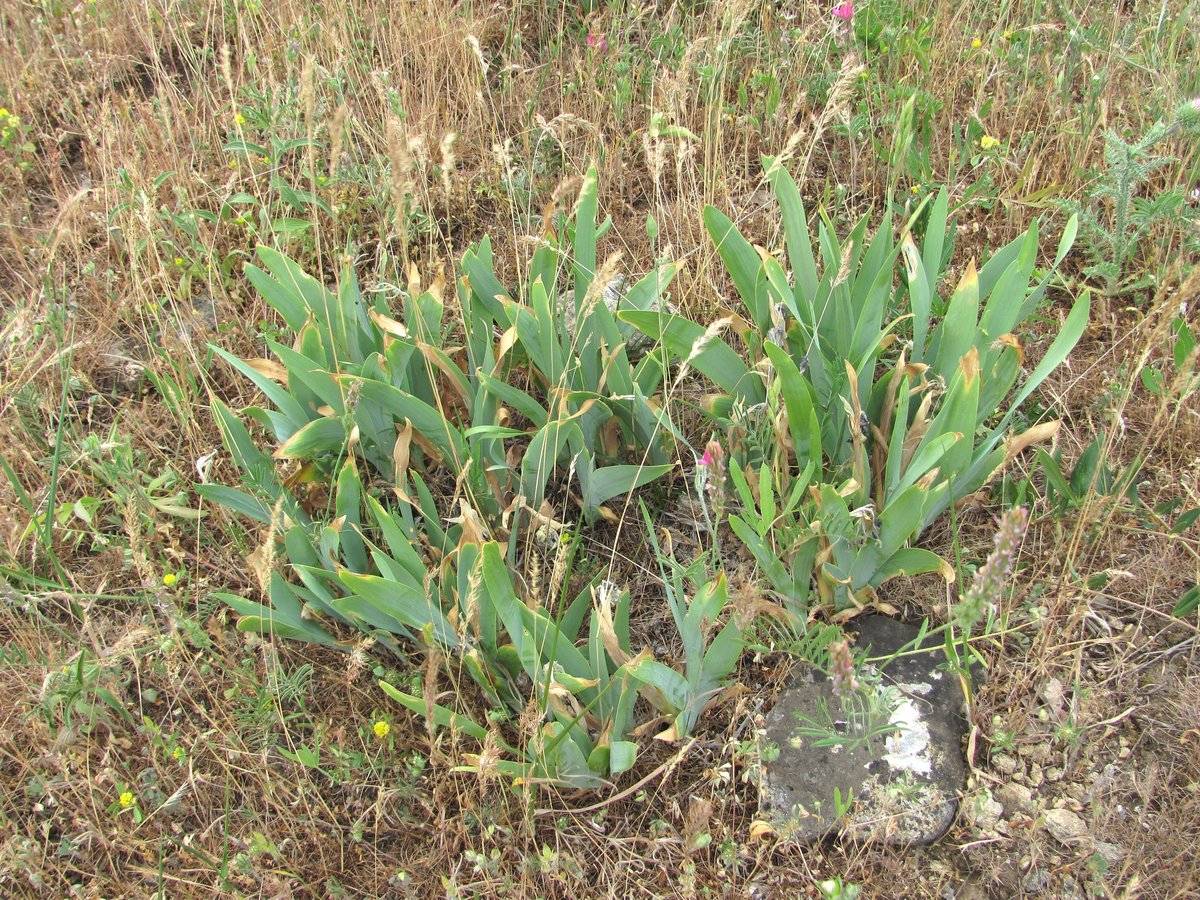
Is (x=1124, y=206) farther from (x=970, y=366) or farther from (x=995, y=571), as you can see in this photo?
(x=995, y=571)

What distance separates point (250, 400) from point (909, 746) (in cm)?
199

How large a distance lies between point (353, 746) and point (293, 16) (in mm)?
2733

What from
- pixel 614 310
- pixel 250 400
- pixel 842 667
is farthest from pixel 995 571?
pixel 250 400

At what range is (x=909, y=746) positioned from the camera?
1.86m

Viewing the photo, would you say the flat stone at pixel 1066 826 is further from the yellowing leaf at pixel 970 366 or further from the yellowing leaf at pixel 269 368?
the yellowing leaf at pixel 269 368

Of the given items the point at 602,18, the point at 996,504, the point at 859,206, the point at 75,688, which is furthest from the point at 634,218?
the point at 75,688

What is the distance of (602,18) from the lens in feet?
11.3

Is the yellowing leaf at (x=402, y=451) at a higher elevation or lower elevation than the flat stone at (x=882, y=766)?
higher

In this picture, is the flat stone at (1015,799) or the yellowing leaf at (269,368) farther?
the yellowing leaf at (269,368)

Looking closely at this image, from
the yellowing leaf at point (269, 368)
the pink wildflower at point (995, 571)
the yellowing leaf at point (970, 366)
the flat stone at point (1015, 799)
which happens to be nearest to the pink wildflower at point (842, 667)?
the pink wildflower at point (995, 571)

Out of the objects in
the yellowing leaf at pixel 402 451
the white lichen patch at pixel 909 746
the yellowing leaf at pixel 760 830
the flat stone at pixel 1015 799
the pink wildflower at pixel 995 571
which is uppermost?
the pink wildflower at pixel 995 571

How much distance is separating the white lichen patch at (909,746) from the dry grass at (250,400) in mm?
115

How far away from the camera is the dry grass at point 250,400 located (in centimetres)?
183

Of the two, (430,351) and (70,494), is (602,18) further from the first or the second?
(70,494)
